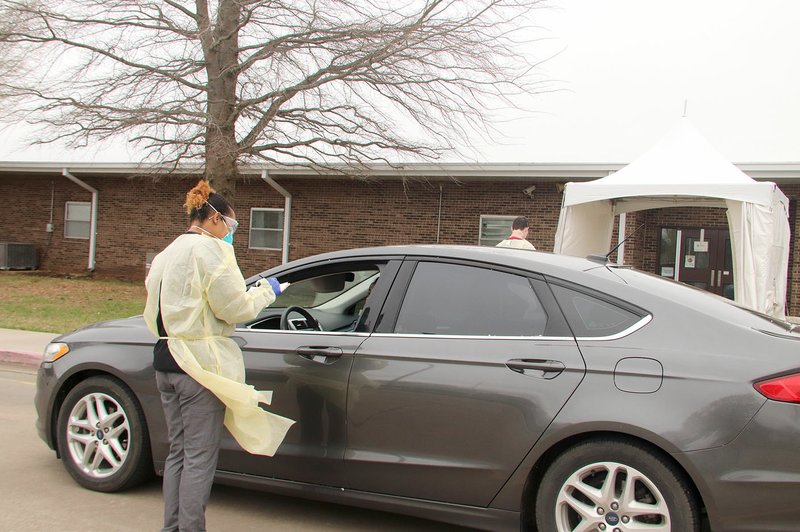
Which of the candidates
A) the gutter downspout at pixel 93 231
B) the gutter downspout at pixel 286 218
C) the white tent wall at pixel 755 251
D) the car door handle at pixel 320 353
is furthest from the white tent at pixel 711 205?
the gutter downspout at pixel 93 231

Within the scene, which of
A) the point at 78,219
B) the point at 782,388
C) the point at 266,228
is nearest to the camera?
the point at 782,388

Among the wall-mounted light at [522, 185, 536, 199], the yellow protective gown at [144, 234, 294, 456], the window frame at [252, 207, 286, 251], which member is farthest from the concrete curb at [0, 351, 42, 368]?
the wall-mounted light at [522, 185, 536, 199]

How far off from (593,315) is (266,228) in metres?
16.9

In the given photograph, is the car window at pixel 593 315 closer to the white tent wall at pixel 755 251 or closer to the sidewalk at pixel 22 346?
the white tent wall at pixel 755 251

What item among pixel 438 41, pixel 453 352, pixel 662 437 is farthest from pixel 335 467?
pixel 438 41

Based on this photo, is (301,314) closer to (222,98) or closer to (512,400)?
(512,400)

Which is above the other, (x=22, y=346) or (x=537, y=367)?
(x=537, y=367)

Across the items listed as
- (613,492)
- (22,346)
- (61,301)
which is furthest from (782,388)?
(61,301)

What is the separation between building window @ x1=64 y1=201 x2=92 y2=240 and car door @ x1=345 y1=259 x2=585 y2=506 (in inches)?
812

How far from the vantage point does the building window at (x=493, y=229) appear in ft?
55.7

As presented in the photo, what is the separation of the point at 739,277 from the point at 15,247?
2104cm

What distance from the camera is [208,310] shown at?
3.38m

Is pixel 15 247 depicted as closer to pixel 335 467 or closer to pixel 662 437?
pixel 335 467

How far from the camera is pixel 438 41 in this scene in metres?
11.6
